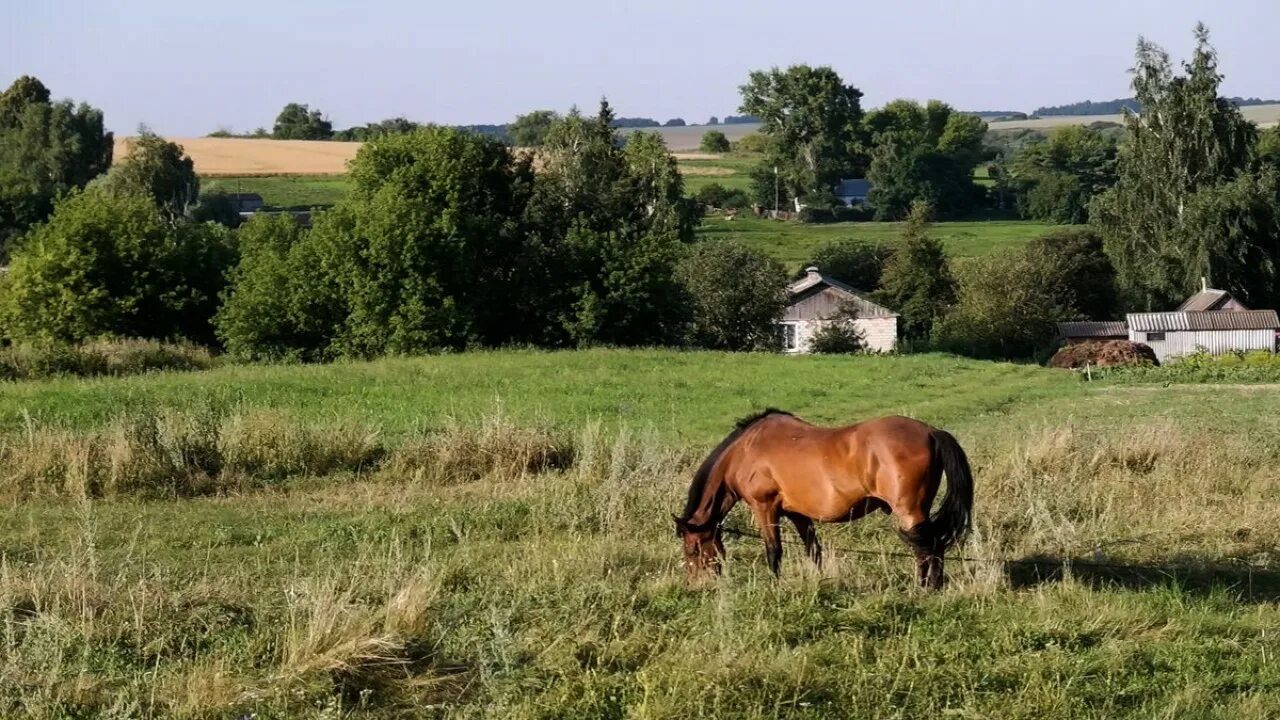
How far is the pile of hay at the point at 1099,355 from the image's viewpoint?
141 feet

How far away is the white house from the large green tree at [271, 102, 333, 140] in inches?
3888

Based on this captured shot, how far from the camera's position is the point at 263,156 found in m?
103

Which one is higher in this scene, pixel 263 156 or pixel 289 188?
pixel 263 156

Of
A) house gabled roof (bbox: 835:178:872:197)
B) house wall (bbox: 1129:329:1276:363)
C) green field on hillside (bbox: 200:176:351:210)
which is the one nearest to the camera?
house wall (bbox: 1129:329:1276:363)

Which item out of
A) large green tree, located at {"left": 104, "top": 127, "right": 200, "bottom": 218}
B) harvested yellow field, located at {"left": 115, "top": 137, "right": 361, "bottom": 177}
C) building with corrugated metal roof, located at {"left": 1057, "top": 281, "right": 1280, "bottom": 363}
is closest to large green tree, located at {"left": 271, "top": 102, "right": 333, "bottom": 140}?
harvested yellow field, located at {"left": 115, "top": 137, "right": 361, "bottom": 177}

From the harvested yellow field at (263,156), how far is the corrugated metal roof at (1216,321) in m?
61.3

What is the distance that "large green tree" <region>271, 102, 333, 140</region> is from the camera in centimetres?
14338

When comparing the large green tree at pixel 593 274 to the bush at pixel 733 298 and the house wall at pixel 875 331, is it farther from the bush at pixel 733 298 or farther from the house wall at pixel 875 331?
the house wall at pixel 875 331

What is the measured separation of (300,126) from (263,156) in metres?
44.2

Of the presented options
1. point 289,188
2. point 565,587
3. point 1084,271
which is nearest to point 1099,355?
point 1084,271

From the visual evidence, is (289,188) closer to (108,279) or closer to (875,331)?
(875,331)

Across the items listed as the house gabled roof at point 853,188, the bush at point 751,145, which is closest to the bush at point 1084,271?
the house gabled roof at point 853,188

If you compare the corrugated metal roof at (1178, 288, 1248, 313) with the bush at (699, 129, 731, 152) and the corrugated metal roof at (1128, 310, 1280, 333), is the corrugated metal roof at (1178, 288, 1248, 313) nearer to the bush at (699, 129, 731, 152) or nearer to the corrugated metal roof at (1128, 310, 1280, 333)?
the corrugated metal roof at (1128, 310, 1280, 333)

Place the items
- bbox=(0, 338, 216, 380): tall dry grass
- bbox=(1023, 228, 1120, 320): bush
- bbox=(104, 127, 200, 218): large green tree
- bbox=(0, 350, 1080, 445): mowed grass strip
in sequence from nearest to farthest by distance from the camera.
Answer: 1. bbox=(0, 350, 1080, 445): mowed grass strip
2. bbox=(0, 338, 216, 380): tall dry grass
3. bbox=(1023, 228, 1120, 320): bush
4. bbox=(104, 127, 200, 218): large green tree
